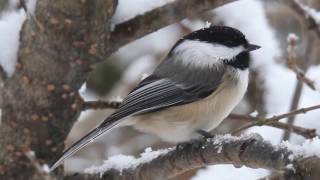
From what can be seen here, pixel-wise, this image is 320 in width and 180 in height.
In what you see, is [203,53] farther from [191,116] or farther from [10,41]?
[10,41]

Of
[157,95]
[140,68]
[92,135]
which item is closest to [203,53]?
[157,95]

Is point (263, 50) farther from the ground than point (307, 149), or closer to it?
farther from the ground

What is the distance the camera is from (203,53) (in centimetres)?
184

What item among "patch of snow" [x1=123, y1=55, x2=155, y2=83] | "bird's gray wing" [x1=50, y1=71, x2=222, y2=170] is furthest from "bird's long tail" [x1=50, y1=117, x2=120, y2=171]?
"patch of snow" [x1=123, y1=55, x2=155, y2=83]

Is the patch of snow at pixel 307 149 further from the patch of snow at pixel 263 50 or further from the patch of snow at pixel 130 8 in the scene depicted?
the patch of snow at pixel 263 50

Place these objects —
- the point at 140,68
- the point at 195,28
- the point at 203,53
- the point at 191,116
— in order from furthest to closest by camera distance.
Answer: the point at 140,68
the point at 195,28
the point at 203,53
the point at 191,116

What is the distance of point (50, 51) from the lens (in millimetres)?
1439

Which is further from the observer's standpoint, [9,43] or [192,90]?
[192,90]

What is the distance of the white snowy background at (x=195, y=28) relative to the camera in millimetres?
1512

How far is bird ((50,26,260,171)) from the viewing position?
1.71 metres

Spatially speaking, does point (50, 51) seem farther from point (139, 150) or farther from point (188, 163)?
point (139, 150)

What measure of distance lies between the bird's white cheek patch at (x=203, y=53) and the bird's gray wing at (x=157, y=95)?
0.25 ft

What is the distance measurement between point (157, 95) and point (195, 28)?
0.83m

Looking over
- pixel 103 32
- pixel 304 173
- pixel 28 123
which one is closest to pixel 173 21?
pixel 103 32
